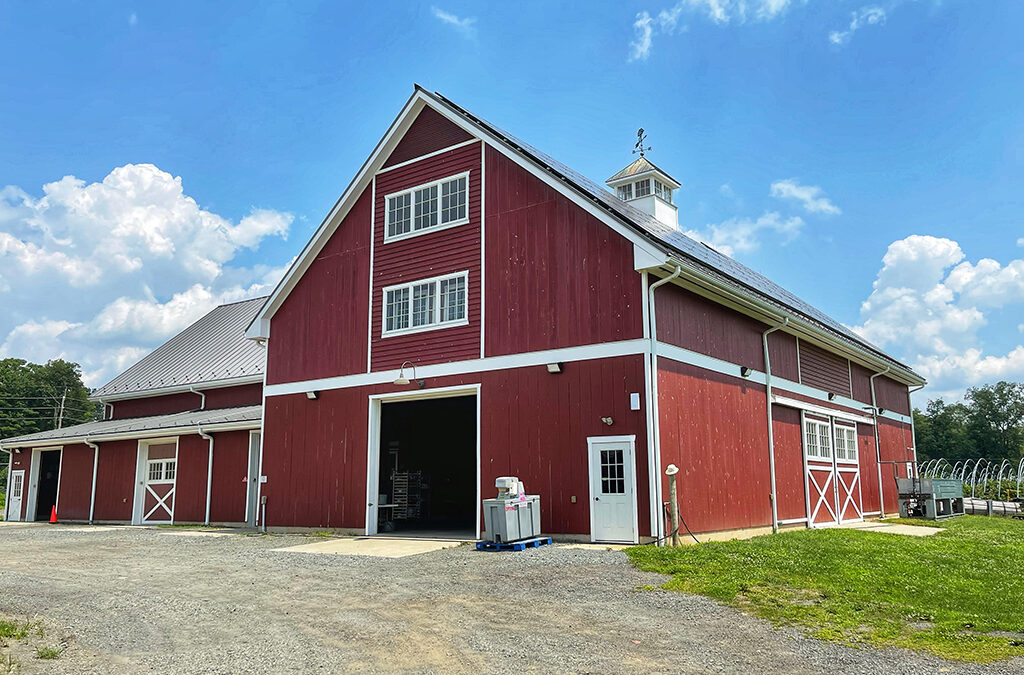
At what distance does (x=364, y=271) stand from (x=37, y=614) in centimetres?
1178

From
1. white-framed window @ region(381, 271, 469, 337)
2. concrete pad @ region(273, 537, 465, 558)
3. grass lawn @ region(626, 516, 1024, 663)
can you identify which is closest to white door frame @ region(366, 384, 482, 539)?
concrete pad @ region(273, 537, 465, 558)

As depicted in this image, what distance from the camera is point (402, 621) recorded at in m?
8.09

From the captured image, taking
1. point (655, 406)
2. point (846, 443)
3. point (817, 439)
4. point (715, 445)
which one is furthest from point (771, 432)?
point (846, 443)

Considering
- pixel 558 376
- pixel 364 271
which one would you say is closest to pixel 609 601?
pixel 558 376

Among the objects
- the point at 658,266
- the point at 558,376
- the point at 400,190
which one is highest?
the point at 400,190

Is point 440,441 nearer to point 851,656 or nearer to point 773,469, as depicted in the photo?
point 773,469

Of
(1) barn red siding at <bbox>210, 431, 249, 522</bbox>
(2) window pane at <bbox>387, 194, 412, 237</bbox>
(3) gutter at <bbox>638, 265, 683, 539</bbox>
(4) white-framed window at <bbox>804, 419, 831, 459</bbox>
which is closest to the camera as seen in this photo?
(3) gutter at <bbox>638, 265, 683, 539</bbox>

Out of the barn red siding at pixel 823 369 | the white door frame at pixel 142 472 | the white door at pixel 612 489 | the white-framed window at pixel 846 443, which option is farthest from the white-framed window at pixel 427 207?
the white-framed window at pixel 846 443

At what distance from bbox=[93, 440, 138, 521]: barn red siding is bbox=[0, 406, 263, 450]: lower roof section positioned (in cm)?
43

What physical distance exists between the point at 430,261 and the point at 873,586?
453 inches

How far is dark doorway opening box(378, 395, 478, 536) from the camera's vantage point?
20.8 meters

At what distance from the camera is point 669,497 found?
14359 mm

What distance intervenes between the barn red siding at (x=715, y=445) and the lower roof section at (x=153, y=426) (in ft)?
39.6

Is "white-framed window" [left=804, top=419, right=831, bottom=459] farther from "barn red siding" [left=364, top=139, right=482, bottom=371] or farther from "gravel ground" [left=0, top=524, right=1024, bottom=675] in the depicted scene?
"gravel ground" [left=0, top=524, right=1024, bottom=675]
